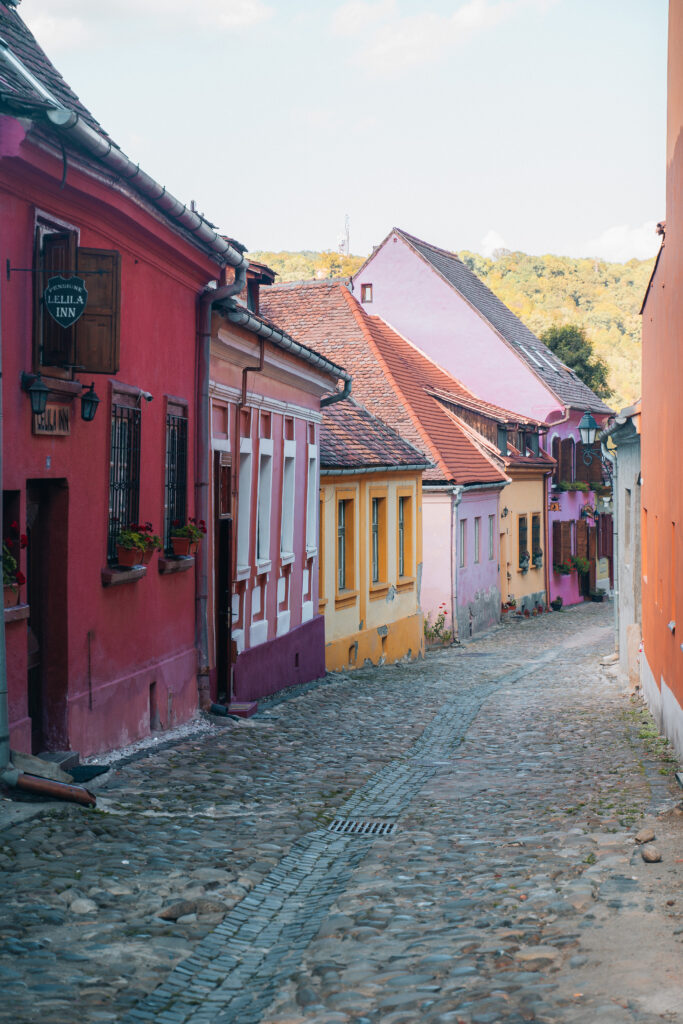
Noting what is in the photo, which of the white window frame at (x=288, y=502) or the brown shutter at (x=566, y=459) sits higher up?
the brown shutter at (x=566, y=459)

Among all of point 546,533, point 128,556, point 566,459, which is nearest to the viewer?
point 128,556

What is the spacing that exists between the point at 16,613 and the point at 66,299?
A: 217 centimetres

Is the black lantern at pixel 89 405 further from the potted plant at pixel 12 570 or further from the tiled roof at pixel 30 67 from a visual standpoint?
the tiled roof at pixel 30 67

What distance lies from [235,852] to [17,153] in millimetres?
4695

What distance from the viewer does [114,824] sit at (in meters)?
7.68

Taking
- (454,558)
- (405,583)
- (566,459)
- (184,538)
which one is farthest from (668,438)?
(566,459)

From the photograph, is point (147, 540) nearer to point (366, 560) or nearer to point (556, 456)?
point (366, 560)

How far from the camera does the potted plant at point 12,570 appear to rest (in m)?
7.88

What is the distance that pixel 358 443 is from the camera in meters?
22.0

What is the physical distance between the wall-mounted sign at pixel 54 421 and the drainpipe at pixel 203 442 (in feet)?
11.8

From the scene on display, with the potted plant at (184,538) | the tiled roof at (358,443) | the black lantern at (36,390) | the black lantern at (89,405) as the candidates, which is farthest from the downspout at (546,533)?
the black lantern at (36,390)

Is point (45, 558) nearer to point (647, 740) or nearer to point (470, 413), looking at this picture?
point (647, 740)

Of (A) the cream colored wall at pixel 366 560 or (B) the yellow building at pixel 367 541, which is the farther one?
(B) the yellow building at pixel 367 541

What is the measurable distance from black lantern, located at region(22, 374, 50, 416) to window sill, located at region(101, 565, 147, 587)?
2028 millimetres
